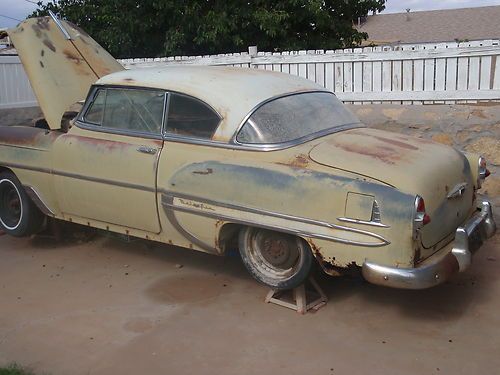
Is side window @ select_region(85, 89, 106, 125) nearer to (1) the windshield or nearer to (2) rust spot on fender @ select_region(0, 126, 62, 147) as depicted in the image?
(2) rust spot on fender @ select_region(0, 126, 62, 147)

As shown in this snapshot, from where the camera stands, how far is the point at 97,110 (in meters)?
5.39

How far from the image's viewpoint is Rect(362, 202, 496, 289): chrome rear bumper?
3.80 meters

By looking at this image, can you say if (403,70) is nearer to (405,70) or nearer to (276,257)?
(405,70)

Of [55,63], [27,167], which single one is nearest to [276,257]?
[27,167]

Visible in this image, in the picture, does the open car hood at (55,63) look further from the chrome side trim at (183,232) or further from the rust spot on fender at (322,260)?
the rust spot on fender at (322,260)

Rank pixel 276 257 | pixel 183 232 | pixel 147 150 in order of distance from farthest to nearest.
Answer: pixel 147 150 → pixel 183 232 → pixel 276 257

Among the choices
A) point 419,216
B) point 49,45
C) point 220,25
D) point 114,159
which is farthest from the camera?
point 220,25

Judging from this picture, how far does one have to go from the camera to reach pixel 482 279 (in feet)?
16.6

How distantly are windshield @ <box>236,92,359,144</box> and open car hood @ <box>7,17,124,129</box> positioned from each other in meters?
2.27

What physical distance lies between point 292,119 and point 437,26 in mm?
31615

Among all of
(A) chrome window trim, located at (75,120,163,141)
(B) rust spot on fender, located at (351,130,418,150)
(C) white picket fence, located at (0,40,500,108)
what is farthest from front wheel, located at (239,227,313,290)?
(C) white picket fence, located at (0,40,500,108)

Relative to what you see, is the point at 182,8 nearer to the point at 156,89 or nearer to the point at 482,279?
the point at 156,89

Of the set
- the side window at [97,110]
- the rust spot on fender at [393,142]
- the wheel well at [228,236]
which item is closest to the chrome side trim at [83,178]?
the side window at [97,110]

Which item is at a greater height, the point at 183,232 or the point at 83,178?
the point at 83,178
